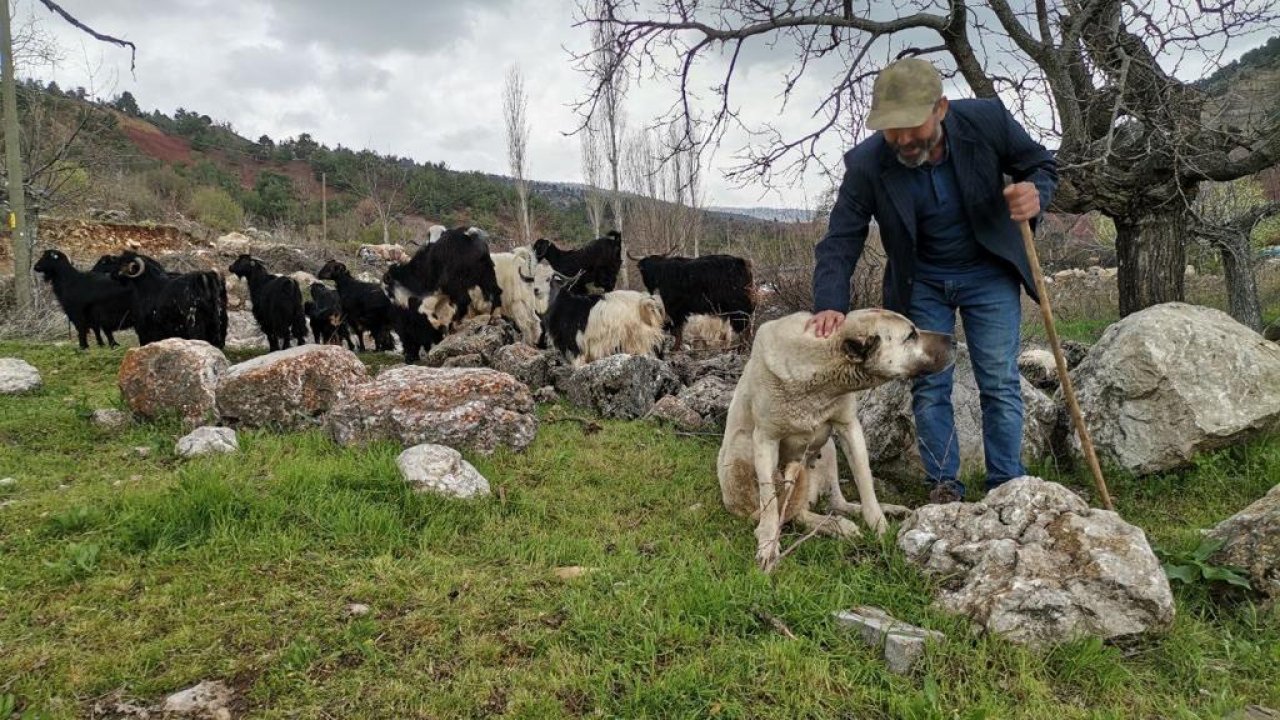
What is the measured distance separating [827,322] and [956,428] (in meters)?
1.74

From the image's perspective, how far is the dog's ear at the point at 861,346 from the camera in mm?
3188

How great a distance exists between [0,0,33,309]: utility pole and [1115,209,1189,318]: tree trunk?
55.0 feet

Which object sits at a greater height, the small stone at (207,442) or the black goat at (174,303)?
the black goat at (174,303)

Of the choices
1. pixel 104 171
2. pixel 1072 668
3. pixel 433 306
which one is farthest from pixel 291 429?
pixel 104 171

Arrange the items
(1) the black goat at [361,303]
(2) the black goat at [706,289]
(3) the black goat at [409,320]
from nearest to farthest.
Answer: (2) the black goat at [706,289]
(3) the black goat at [409,320]
(1) the black goat at [361,303]

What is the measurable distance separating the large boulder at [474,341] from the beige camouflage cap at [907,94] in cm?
622

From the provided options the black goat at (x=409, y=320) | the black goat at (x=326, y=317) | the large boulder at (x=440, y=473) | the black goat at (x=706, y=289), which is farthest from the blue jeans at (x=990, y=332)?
the black goat at (x=326, y=317)

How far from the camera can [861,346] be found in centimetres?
319

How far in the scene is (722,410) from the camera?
6.25 meters

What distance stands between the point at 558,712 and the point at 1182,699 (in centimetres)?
211

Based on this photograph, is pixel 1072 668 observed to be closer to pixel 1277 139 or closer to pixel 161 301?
pixel 1277 139

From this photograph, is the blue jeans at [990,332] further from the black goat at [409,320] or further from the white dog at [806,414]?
the black goat at [409,320]

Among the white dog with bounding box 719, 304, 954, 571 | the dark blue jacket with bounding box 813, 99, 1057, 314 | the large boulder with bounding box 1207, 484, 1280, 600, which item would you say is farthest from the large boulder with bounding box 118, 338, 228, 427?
the large boulder with bounding box 1207, 484, 1280, 600

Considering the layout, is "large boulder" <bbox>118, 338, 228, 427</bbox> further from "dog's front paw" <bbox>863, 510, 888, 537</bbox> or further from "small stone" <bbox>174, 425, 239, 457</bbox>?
"dog's front paw" <bbox>863, 510, 888, 537</bbox>
